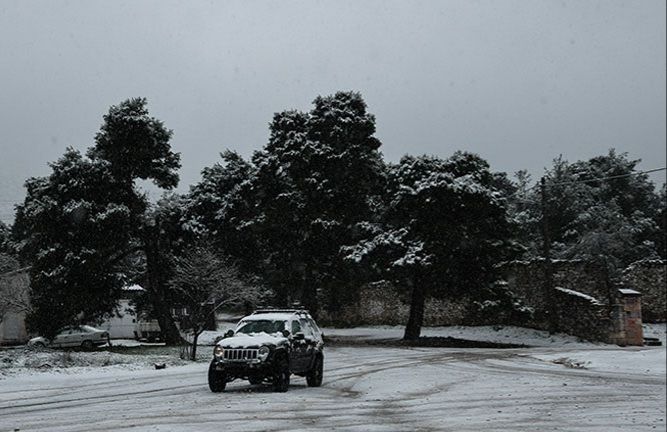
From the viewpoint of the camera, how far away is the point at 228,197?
4544cm

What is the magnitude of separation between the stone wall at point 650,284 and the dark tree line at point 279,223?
156 inches

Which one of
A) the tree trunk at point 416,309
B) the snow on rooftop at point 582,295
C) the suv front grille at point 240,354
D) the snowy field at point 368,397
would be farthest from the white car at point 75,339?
the snow on rooftop at point 582,295

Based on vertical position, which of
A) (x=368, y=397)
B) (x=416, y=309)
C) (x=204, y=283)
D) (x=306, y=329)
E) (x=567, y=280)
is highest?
(x=567, y=280)

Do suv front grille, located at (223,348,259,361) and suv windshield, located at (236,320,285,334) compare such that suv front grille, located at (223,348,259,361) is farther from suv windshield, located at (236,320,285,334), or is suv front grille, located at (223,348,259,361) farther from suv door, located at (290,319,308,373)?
suv windshield, located at (236,320,285,334)

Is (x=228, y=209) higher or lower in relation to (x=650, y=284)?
higher

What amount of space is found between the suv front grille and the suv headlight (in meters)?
0.09

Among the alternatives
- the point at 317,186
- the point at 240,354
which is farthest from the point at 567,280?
the point at 240,354

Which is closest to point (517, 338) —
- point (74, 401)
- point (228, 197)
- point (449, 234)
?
point (449, 234)

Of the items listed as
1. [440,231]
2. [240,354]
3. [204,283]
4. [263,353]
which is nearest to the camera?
[263,353]

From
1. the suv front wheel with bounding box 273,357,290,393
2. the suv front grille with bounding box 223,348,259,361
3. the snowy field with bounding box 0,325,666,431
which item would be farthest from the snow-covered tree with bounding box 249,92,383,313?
the suv front grille with bounding box 223,348,259,361

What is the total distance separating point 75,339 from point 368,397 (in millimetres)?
28268

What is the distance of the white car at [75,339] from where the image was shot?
129 feet

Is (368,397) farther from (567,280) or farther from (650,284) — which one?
(650,284)

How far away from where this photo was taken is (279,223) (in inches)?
1606
